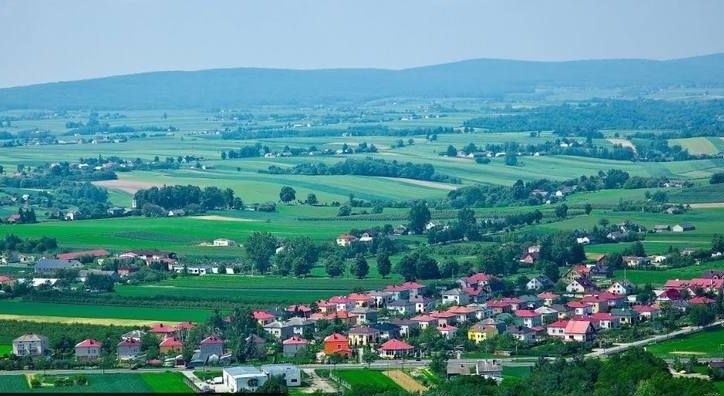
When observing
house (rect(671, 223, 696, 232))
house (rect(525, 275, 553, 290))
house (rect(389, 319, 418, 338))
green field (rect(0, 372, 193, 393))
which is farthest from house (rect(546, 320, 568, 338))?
house (rect(671, 223, 696, 232))

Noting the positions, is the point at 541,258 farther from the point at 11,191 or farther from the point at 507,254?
the point at 11,191

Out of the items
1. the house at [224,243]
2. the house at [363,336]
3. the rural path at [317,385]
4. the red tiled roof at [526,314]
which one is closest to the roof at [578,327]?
the red tiled roof at [526,314]

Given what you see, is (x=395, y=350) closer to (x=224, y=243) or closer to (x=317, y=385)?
(x=317, y=385)

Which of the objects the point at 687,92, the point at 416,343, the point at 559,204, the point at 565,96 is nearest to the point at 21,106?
the point at 565,96

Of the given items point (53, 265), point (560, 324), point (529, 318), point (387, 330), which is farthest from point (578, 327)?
point (53, 265)

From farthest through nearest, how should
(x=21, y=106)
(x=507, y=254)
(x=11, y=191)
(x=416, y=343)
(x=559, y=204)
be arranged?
(x=21, y=106) → (x=11, y=191) → (x=559, y=204) → (x=507, y=254) → (x=416, y=343)

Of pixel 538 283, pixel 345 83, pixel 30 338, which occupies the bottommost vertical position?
pixel 345 83
